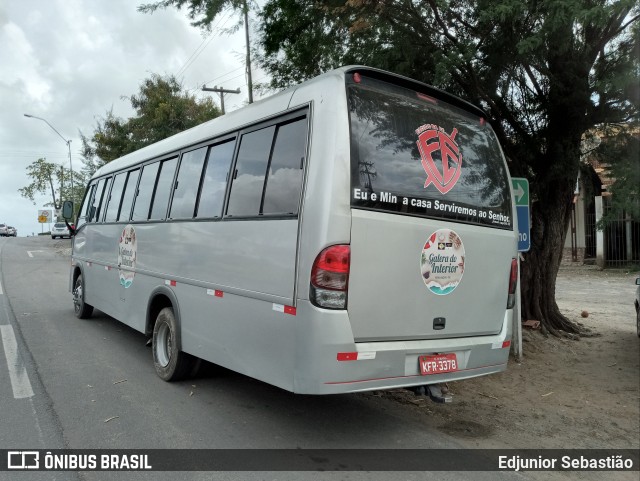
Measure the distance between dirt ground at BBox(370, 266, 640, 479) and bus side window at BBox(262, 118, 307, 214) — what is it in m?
2.51

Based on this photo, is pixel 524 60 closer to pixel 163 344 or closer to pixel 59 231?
pixel 163 344

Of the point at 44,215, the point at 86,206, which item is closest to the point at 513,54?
the point at 86,206

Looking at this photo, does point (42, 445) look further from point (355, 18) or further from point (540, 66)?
point (540, 66)

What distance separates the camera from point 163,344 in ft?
19.2

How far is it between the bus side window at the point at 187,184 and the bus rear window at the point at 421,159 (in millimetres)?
2122

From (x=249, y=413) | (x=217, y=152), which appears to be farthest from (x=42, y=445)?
(x=217, y=152)

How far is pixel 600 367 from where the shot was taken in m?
6.70

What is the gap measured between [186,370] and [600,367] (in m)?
5.17

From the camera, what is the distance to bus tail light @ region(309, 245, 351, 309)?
138 inches

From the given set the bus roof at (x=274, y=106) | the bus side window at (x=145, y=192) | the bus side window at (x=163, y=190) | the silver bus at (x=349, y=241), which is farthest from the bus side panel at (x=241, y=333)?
the bus side window at (x=145, y=192)

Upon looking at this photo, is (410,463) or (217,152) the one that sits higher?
(217,152)

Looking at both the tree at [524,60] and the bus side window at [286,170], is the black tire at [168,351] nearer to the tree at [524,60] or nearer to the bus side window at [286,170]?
the bus side window at [286,170]

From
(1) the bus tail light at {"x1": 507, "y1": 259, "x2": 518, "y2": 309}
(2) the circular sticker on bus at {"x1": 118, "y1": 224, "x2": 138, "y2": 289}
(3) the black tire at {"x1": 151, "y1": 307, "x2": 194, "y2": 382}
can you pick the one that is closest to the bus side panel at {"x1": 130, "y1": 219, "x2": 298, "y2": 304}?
(3) the black tire at {"x1": 151, "y1": 307, "x2": 194, "y2": 382}

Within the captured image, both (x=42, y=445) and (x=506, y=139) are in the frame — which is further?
(x=506, y=139)
